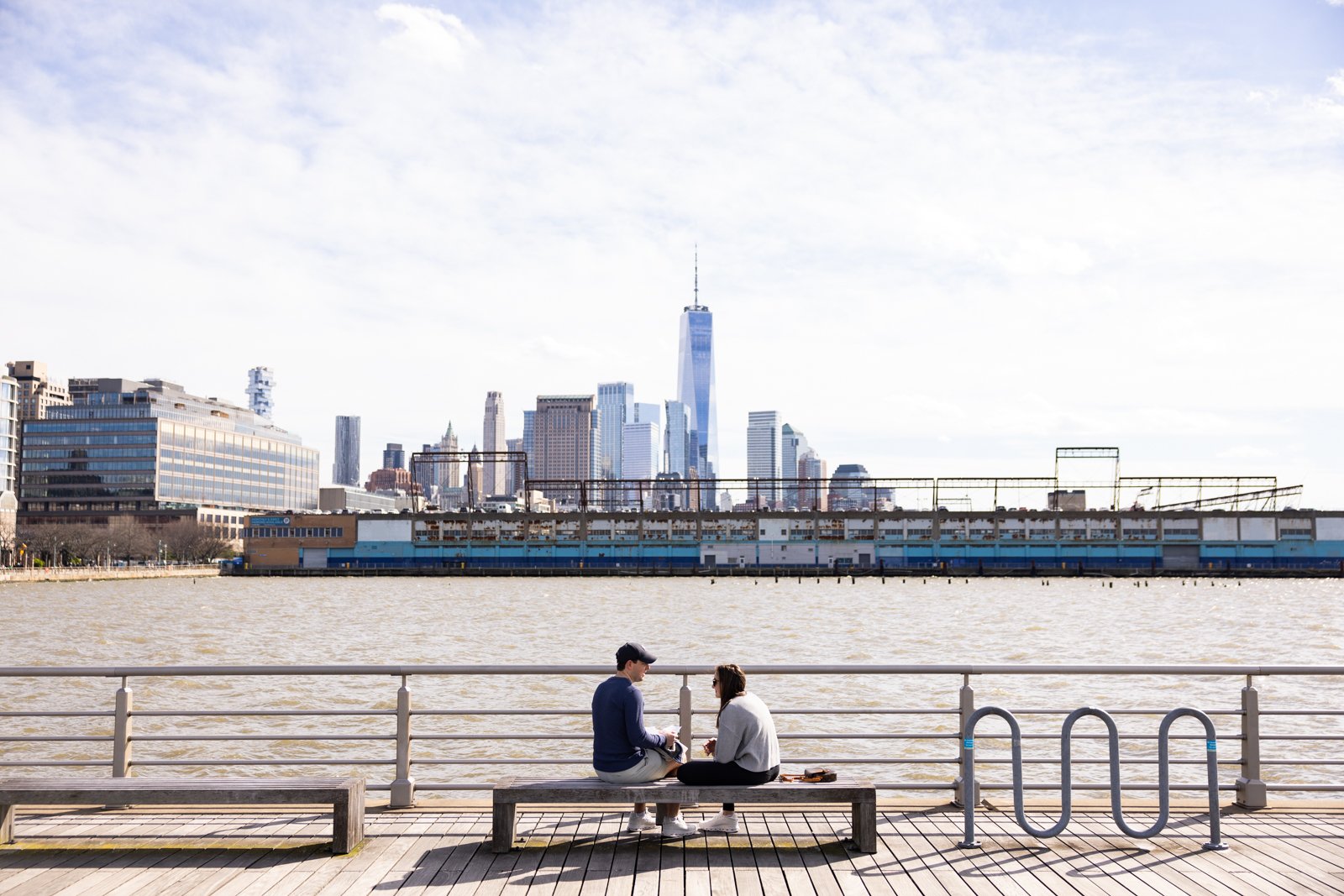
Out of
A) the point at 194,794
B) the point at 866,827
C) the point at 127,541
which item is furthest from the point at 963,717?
the point at 127,541

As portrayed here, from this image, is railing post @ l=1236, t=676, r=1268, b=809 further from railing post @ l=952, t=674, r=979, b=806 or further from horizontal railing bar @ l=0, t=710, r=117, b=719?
horizontal railing bar @ l=0, t=710, r=117, b=719

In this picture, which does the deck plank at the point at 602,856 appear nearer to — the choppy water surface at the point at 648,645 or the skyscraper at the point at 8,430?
the choppy water surface at the point at 648,645

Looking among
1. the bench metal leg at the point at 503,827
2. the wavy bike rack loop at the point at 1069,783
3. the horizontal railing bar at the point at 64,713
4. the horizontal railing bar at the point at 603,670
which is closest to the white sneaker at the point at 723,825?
the horizontal railing bar at the point at 603,670

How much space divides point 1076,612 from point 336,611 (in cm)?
4583

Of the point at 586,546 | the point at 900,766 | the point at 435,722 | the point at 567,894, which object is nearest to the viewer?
the point at 567,894

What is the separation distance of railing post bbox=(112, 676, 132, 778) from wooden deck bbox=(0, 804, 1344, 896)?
47cm

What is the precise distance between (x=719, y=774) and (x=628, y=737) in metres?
0.74

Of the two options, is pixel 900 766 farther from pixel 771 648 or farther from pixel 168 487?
pixel 168 487

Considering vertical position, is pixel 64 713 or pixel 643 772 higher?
pixel 643 772

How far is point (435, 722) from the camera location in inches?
957

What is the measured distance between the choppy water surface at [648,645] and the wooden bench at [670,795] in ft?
→ 6.86

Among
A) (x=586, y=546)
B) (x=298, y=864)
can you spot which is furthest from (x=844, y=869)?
(x=586, y=546)

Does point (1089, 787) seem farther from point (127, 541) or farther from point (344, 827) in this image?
point (127, 541)

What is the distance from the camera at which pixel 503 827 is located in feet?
28.1
